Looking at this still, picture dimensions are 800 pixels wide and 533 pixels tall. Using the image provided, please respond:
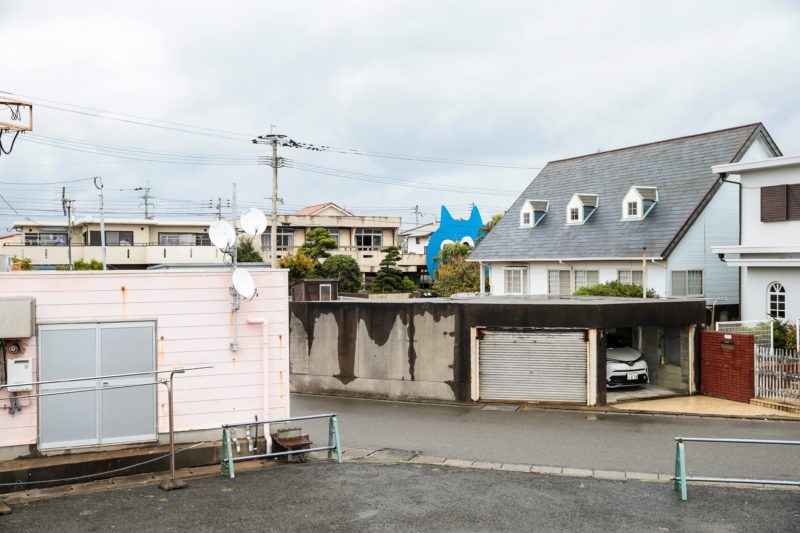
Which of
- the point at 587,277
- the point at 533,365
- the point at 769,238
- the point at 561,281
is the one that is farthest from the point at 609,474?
the point at 561,281

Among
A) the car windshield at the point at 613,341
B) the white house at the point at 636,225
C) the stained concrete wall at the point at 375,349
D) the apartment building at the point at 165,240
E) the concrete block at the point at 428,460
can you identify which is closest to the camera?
the concrete block at the point at 428,460

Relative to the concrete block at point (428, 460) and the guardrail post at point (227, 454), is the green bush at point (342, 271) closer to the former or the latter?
the concrete block at point (428, 460)

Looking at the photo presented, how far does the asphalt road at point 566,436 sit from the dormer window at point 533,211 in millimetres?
16489

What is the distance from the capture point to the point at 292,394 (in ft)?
64.6

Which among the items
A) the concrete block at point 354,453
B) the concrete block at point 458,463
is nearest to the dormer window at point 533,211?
the concrete block at point 354,453

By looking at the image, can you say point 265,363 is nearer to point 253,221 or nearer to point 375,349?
point 253,221

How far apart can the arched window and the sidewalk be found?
19.6 ft

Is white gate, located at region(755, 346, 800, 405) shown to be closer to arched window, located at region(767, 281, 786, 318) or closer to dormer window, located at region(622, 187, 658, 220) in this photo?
arched window, located at region(767, 281, 786, 318)

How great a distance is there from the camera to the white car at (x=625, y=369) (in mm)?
18000

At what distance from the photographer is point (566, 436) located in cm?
1383

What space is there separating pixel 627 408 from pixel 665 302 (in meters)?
3.05

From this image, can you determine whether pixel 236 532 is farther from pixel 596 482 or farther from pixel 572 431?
pixel 572 431

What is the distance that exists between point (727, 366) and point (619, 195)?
1337cm

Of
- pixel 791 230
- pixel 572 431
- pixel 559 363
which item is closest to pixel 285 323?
pixel 572 431
